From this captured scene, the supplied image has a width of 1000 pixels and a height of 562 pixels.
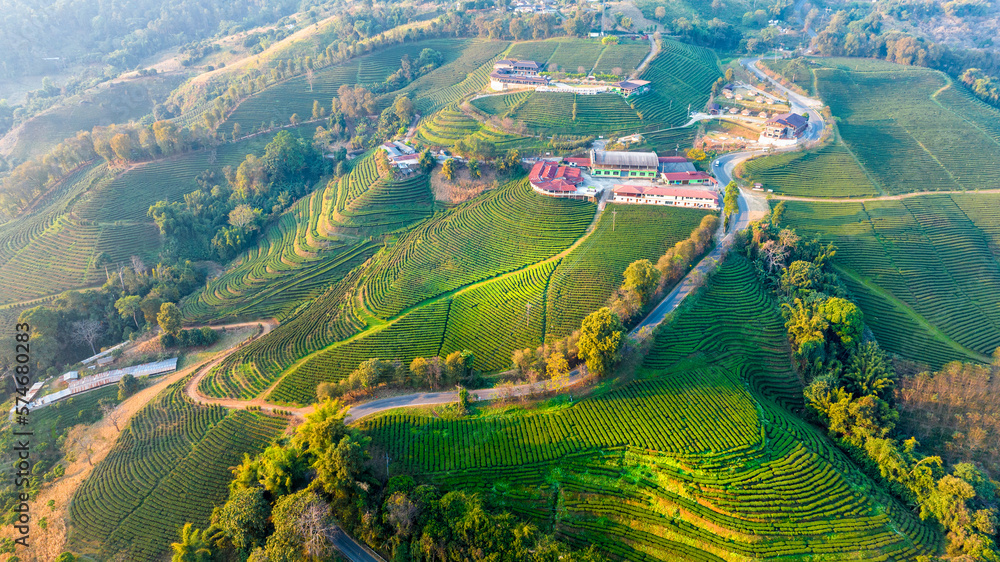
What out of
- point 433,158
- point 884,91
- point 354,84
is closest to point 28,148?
point 354,84

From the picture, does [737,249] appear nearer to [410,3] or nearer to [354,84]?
[354,84]

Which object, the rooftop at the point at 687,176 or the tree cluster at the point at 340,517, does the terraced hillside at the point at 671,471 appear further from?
the rooftop at the point at 687,176

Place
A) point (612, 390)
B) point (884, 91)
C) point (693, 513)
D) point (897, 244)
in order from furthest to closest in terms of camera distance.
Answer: point (884, 91)
point (897, 244)
point (612, 390)
point (693, 513)

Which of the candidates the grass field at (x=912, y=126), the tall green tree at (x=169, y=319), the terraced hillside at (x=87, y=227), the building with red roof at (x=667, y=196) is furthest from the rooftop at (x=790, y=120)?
the terraced hillside at (x=87, y=227)

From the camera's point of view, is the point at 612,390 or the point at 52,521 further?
the point at 612,390

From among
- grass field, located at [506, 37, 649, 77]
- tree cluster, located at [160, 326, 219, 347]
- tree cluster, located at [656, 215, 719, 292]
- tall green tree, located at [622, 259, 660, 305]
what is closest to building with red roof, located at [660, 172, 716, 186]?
tree cluster, located at [656, 215, 719, 292]
